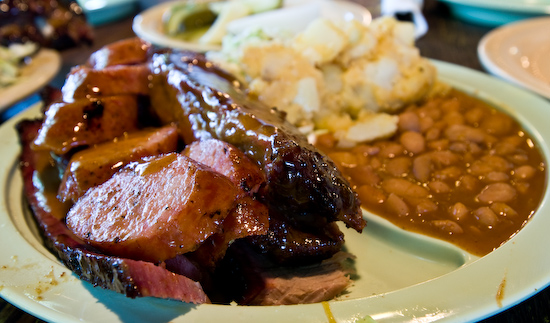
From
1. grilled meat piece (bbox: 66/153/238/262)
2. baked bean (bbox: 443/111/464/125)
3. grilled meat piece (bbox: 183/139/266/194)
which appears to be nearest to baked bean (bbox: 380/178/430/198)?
baked bean (bbox: 443/111/464/125)

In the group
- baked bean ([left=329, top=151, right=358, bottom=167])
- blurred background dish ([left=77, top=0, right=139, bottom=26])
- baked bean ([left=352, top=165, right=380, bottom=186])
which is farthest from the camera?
blurred background dish ([left=77, top=0, right=139, bottom=26])

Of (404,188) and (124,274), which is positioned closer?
(124,274)

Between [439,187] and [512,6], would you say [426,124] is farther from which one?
[512,6]

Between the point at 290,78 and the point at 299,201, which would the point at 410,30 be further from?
the point at 299,201

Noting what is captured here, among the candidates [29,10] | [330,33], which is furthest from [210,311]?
[29,10]

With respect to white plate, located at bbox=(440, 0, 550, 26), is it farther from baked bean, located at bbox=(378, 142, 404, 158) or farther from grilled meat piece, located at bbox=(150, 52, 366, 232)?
grilled meat piece, located at bbox=(150, 52, 366, 232)

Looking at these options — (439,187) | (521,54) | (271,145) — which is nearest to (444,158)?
(439,187)
